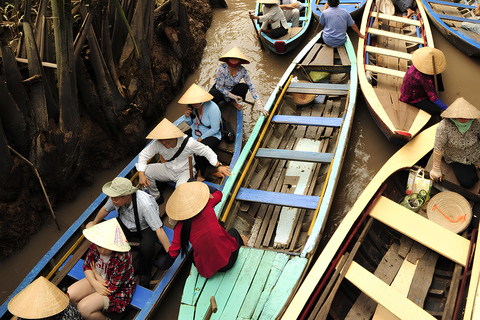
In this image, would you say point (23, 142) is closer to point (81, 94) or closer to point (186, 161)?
point (81, 94)

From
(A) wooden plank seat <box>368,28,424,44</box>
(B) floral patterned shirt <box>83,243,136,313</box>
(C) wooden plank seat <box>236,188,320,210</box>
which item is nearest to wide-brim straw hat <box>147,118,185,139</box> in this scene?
(C) wooden plank seat <box>236,188,320,210</box>

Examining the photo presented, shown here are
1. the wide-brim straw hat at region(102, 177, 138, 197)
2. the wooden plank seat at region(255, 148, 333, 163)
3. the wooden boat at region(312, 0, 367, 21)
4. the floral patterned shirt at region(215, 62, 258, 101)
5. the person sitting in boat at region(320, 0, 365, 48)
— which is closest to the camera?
the wide-brim straw hat at region(102, 177, 138, 197)

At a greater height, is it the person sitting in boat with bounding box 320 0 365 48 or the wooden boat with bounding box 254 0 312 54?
the person sitting in boat with bounding box 320 0 365 48

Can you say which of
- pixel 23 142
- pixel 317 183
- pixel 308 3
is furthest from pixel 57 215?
pixel 308 3

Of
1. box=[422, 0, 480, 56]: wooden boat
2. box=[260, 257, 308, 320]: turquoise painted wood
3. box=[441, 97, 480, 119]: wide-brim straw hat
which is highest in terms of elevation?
box=[441, 97, 480, 119]: wide-brim straw hat

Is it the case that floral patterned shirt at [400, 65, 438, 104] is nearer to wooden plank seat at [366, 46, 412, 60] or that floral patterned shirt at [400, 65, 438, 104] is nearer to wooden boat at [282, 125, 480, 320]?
wooden plank seat at [366, 46, 412, 60]

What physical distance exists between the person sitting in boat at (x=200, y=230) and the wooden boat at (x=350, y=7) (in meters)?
5.99

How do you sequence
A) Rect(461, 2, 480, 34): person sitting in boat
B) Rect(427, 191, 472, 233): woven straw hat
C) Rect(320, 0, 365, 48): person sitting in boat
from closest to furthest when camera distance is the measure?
Rect(427, 191, 472, 233): woven straw hat, Rect(320, 0, 365, 48): person sitting in boat, Rect(461, 2, 480, 34): person sitting in boat

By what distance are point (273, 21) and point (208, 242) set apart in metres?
5.44

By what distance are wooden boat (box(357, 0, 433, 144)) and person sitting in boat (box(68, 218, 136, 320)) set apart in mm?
3595

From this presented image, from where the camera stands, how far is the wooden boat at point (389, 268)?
3092 mm

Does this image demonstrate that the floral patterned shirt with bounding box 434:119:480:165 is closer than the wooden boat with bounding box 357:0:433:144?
Yes

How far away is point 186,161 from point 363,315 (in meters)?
2.50

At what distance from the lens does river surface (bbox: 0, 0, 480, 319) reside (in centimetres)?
439
